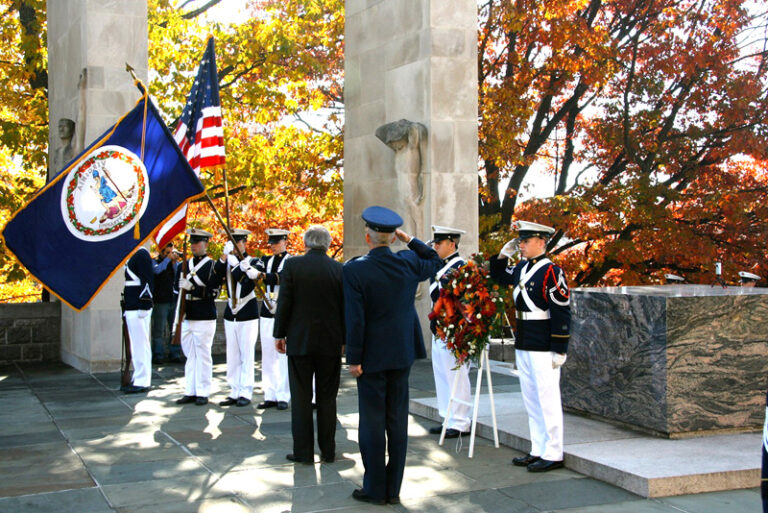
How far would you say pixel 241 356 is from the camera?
10.1 meters

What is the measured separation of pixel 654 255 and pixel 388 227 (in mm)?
11858

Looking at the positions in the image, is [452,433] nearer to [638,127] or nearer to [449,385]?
[449,385]

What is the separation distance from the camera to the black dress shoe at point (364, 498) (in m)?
6.09

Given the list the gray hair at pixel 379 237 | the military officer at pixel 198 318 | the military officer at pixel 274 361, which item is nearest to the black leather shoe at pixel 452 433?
the military officer at pixel 274 361

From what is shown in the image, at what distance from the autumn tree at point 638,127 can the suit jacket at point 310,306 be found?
10.0 metres

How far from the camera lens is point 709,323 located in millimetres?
7590

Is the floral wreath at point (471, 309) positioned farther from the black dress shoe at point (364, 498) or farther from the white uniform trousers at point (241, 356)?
the white uniform trousers at point (241, 356)

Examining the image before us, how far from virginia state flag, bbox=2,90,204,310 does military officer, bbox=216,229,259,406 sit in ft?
5.69

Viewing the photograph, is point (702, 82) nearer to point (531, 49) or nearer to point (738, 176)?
point (738, 176)

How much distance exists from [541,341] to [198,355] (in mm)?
4709

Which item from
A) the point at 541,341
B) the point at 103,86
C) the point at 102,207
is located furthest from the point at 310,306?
the point at 103,86

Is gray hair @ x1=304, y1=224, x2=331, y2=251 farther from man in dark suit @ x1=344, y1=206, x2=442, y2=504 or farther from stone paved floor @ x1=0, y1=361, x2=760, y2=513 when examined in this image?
stone paved floor @ x1=0, y1=361, x2=760, y2=513

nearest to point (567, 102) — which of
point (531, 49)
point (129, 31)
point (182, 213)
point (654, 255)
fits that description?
point (531, 49)

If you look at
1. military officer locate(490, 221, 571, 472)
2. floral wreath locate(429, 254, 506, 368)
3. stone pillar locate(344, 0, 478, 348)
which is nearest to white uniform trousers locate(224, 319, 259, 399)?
floral wreath locate(429, 254, 506, 368)
